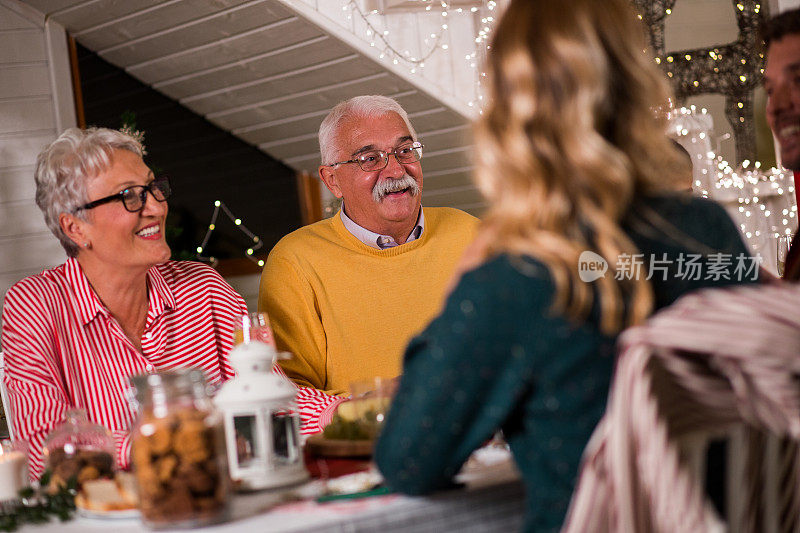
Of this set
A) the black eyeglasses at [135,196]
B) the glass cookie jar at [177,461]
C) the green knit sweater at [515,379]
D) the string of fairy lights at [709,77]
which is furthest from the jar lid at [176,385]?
the string of fairy lights at [709,77]

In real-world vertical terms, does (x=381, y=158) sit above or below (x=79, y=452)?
above

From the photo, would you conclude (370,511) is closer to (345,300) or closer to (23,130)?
(345,300)

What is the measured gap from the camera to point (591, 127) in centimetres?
105

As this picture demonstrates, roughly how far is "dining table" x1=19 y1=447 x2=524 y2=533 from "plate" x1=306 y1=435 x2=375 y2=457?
6.8 inches

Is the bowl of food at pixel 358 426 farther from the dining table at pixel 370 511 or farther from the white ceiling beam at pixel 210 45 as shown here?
the white ceiling beam at pixel 210 45

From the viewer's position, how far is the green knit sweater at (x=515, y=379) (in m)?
1.03

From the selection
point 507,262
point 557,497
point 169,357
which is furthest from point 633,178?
point 169,357

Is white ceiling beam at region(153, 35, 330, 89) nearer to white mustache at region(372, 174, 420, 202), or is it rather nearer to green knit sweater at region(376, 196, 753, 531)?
white mustache at region(372, 174, 420, 202)

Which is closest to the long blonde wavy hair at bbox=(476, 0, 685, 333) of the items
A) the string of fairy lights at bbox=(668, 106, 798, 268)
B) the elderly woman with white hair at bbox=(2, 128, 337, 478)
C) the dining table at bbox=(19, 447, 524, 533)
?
the dining table at bbox=(19, 447, 524, 533)

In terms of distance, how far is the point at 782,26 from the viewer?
5.58 feet

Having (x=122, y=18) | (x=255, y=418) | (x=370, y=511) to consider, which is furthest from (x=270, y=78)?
(x=370, y=511)

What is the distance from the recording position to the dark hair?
1.69 meters

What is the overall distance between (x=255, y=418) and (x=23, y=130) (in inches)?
172

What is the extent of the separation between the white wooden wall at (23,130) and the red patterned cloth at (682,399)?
4677mm
